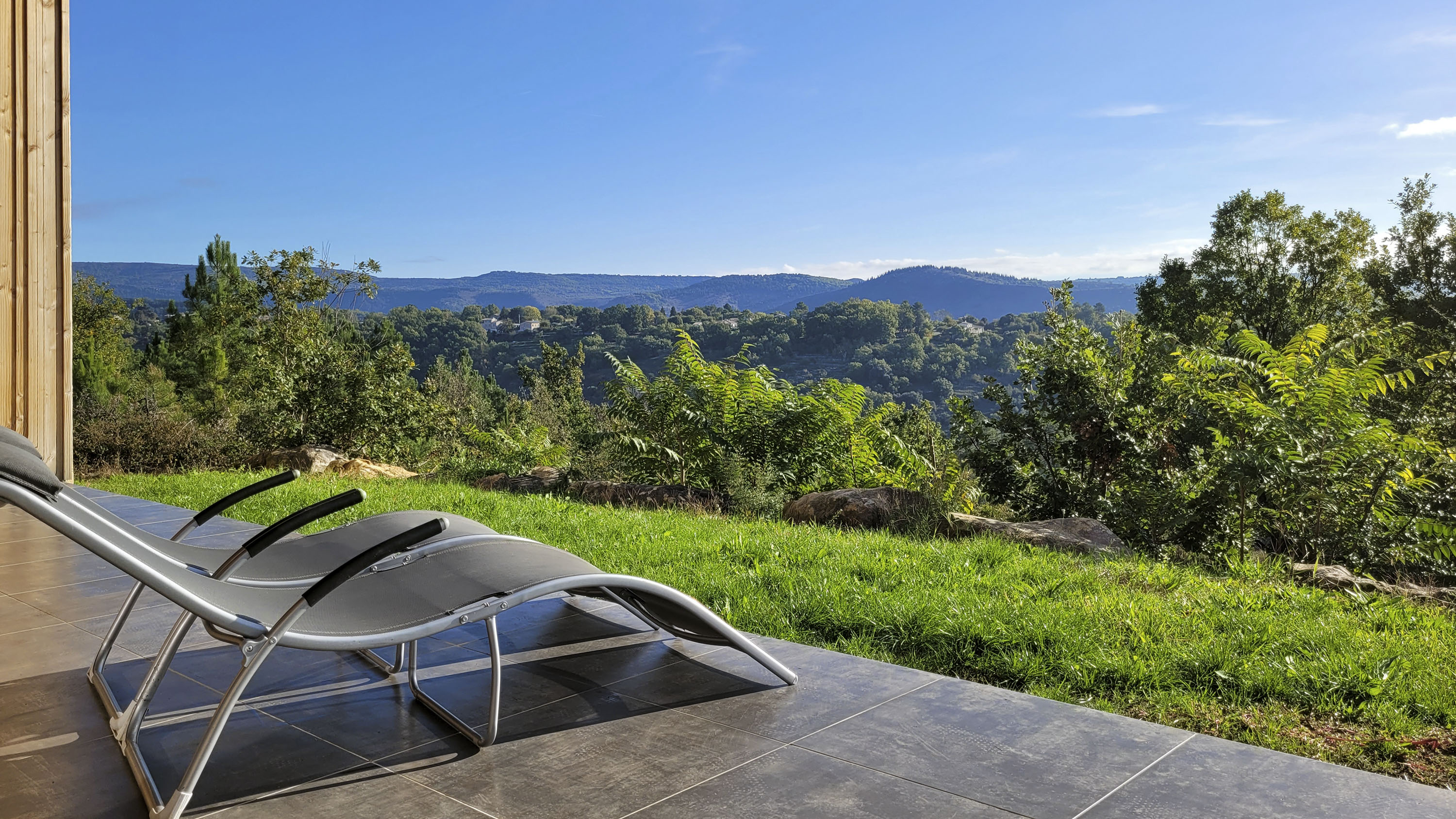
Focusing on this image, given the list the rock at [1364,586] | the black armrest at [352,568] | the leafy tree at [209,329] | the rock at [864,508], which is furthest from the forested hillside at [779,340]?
the black armrest at [352,568]

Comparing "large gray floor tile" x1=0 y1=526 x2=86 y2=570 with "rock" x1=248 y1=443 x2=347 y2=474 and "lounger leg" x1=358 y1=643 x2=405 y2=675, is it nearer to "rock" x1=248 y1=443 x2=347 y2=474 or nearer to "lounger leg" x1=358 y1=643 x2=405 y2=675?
"lounger leg" x1=358 y1=643 x2=405 y2=675

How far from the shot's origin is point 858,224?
9119 cm

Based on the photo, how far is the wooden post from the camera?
8.06 metres

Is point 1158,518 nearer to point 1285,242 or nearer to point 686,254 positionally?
point 1285,242

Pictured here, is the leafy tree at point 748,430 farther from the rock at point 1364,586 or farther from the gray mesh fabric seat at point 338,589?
the gray mesh fabric seat at point 338,589

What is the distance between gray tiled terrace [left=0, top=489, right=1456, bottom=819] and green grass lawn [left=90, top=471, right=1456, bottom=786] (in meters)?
0.25

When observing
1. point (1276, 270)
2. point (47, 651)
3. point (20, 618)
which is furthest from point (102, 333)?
point (1276, 270)

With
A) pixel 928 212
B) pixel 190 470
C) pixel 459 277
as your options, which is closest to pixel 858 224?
pixel 928 212

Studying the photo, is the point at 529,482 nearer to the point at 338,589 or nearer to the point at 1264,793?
the point at 338,589

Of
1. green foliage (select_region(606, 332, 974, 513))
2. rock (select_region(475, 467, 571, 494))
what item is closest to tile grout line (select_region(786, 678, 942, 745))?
green foliage (select_region(606, 332, 974, 513))

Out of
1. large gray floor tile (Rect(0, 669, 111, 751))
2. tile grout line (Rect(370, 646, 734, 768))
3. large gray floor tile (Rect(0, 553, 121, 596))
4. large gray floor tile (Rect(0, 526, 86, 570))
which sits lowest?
large gray floor tile (Rect(0, 526, 86, 570))

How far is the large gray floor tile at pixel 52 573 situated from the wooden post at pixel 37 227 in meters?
3.44

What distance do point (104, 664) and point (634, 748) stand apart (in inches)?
81.2

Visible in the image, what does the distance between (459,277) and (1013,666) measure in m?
96.4
